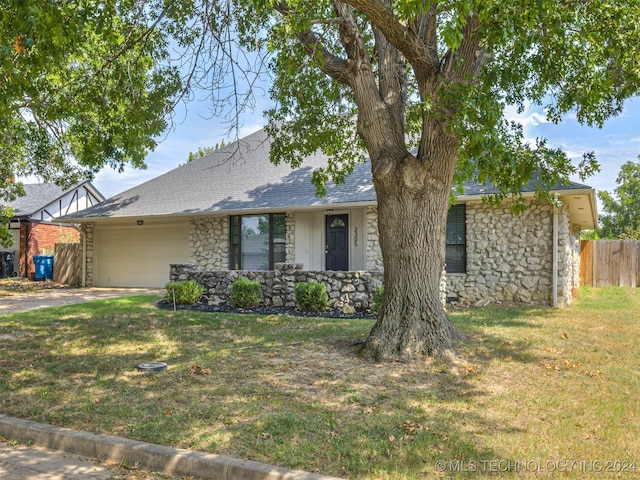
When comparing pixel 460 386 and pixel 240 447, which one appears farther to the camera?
pixel 460 386

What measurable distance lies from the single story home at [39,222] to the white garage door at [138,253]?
5161 mm

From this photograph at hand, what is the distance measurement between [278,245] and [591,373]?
34.6 ft

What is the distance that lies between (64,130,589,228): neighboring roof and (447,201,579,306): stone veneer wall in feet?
3.31

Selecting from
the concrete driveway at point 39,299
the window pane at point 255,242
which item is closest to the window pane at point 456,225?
the window pane at point 255,242

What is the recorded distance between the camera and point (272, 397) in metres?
4.80

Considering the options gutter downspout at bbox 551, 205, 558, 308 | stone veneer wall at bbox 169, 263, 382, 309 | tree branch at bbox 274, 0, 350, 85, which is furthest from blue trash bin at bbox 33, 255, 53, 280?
gutter downspout at bbox 551, 205, 558, 308

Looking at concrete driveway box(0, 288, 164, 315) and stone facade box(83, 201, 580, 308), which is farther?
concrete driveway box(0, 288, 164, 315)

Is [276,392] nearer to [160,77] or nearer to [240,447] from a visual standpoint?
[240,447]

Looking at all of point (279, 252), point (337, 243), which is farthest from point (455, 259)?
point (279, 252)

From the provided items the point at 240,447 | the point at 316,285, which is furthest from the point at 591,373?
the point at 316,285

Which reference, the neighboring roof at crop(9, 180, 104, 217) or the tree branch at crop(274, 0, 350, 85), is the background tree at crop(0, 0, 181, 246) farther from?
the neighboring roof at crop(9, 180, 104, 217)

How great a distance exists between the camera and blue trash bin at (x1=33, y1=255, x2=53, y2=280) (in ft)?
71.9

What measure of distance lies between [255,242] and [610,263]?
15.7 metres

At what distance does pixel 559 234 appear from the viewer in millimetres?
11734
